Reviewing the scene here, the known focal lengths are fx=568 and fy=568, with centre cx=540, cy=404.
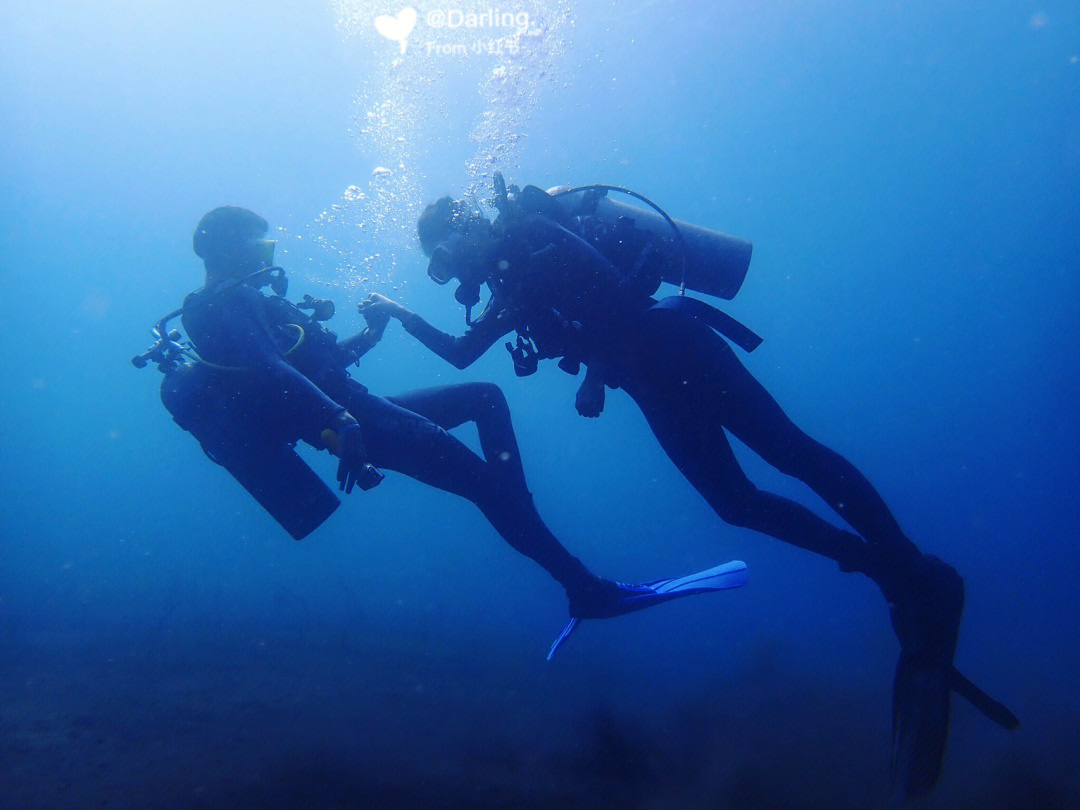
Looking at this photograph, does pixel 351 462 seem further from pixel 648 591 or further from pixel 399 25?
pixel 399 25

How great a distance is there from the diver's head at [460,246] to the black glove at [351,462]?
1096 millimetres

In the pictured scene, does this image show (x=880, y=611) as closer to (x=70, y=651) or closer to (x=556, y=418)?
(x=70, y=651)

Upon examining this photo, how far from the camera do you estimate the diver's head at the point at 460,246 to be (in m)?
3.56

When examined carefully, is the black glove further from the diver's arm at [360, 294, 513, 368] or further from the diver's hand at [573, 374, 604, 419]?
the diver's hand at [573, 374, 604, 419]

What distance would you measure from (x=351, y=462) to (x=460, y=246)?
4.92 feet

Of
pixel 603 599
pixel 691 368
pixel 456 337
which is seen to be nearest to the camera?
pixel 691 368

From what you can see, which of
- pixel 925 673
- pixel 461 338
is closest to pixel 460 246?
pixel 461 338

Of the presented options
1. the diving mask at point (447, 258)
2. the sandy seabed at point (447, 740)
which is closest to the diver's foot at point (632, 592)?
the diving mask at point (447, 258)

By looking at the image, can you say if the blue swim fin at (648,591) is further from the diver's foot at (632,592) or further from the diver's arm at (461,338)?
the diver's arm at (461,338)

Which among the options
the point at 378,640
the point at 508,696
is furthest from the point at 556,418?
the point at 508,696

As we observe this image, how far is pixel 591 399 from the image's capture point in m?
3.30

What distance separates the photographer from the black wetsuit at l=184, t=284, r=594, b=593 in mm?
3559

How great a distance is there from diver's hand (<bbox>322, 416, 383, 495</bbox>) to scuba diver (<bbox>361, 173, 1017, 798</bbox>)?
933mm

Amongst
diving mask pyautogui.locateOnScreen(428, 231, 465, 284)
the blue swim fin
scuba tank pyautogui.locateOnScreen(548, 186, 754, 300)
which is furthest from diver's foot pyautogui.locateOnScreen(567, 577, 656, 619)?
diving mask pyautogui.locateOnScreen(428, 231, 465, 284)
